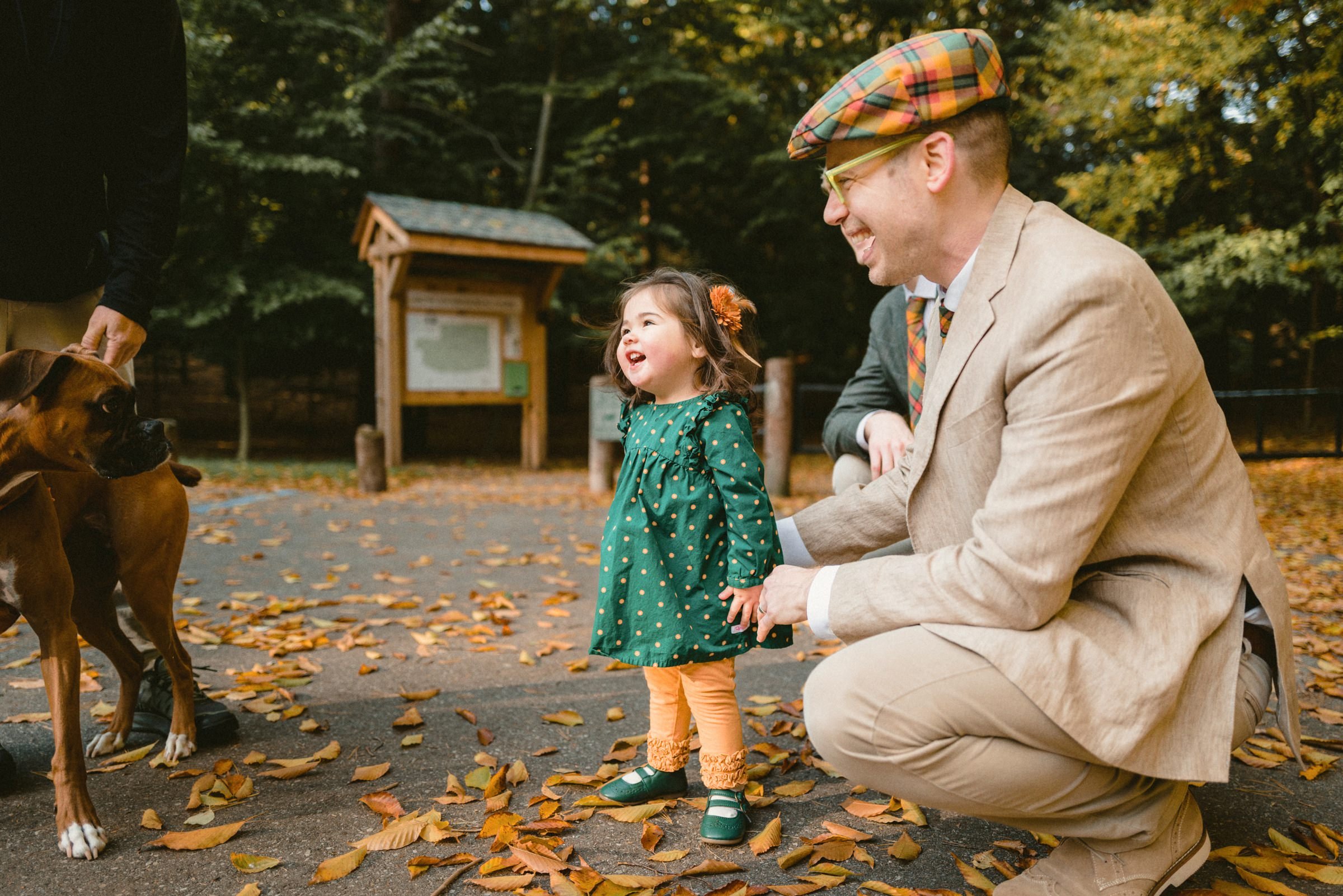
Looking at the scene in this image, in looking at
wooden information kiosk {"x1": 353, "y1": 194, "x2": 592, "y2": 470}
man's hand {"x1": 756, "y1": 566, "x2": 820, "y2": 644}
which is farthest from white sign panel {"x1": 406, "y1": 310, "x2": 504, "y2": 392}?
man's hand {"x1": 756, "y1": 566, "x2": 820, "y2": 644}

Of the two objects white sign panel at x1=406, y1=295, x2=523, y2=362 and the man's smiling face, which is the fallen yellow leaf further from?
white sign panel at x1=406, y1=295, x2=523, y2=362

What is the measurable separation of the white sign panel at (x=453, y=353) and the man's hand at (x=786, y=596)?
9.73 meters

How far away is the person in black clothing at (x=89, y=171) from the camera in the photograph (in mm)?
2621

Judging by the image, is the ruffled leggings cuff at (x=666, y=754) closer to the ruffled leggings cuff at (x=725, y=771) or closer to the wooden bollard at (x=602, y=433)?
the ruffled leggings cuff at (x=725, y=771)

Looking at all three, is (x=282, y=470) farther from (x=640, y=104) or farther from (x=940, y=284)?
(x=940, y=284)

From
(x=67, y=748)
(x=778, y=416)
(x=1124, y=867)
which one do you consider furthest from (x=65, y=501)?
(x=778, y=416)

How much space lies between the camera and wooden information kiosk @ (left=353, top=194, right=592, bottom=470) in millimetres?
11102

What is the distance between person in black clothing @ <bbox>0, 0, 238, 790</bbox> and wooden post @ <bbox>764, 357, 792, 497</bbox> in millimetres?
6480

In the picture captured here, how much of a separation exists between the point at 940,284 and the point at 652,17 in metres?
16.5

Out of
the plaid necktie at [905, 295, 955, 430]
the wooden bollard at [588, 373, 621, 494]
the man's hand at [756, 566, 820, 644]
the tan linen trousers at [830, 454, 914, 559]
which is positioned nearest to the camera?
the man's hand at [756, 566, 820, 644]

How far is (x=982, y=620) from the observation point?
70.9 inches

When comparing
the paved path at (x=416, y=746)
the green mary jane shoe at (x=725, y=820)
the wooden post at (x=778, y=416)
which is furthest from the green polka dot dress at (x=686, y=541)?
the wooden post at (x=778, y=416)

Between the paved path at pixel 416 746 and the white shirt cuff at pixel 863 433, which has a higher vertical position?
the white shirt cuff at pixel 863 433

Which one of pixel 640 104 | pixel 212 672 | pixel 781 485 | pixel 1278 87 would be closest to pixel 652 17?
Result: pixel 640 104
